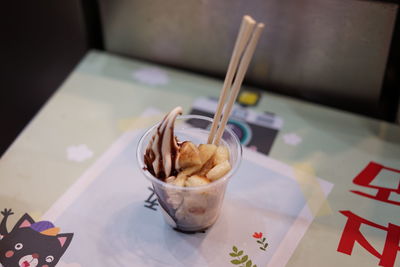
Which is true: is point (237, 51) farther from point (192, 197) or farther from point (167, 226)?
point (167, 226)

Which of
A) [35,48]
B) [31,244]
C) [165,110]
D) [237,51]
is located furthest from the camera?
[35,48]

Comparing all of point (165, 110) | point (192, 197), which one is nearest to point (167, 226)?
point (192, 197)

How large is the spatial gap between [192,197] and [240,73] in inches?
10.6

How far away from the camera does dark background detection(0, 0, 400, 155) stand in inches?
59.6

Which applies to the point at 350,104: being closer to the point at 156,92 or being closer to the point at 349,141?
the point at 349,141

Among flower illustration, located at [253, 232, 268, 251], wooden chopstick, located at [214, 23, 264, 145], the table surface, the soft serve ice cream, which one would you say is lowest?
flower illustration, located at [253, 232, 268, 251]

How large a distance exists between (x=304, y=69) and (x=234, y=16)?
264 mm

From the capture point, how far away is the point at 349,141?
114 cm

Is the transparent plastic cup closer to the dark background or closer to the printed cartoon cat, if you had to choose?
the printed cartoon cat

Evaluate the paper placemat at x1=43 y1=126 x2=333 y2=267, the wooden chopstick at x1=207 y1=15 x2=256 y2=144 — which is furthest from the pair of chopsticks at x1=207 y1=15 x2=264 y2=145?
the paper placemat at x1=43 y1=126 x2=333 y2=267

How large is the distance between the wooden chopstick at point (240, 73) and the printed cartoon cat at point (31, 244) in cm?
42

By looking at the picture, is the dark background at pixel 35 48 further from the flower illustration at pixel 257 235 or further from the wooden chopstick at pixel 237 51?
the flower illustration at pixel 257 235

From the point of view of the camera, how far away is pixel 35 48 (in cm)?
176

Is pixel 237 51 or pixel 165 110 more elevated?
pixel 237 51
